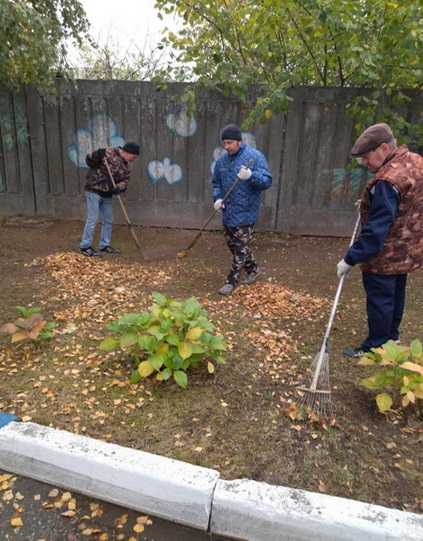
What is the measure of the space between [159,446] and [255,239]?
4.79m

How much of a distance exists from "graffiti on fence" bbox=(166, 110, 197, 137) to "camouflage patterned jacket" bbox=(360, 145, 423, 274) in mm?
4228

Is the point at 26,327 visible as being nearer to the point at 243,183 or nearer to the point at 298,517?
the point at 298,517

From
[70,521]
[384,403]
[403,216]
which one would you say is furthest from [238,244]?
[70,521]

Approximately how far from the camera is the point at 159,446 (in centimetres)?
243

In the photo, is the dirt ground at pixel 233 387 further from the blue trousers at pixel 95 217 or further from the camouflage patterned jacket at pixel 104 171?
the camouflage patterned jacket at pixel 104 171

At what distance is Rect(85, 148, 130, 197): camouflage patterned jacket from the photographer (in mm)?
5625

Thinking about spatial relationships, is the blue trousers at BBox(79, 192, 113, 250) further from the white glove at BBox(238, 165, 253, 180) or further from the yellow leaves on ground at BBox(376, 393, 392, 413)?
the yellow leaves on ground at BBox(376, 393, 392, 413)

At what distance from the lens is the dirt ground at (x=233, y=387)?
7.74ft

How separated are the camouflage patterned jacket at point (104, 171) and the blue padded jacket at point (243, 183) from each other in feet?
5.26

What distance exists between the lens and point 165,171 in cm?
704

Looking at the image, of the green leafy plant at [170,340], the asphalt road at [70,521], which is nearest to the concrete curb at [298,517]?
the asphalt road at [70,521]

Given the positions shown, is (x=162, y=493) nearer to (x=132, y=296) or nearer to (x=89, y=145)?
(x=132, y=296)

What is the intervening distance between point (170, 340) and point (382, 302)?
1655 millimetres

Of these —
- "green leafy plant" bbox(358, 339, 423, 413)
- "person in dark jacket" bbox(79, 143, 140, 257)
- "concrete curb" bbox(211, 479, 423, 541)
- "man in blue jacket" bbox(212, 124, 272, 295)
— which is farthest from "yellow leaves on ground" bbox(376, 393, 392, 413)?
"person in dark jacket" bbox(79, 143, 140, 257)
